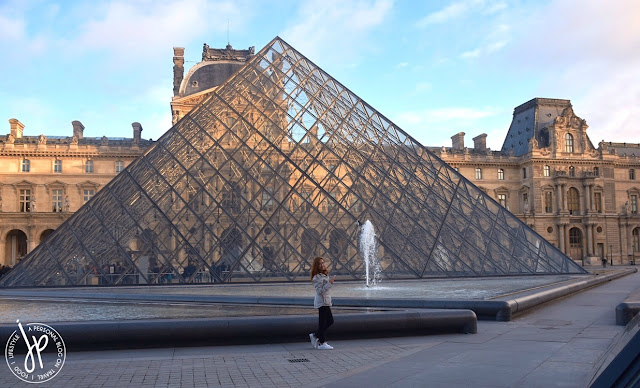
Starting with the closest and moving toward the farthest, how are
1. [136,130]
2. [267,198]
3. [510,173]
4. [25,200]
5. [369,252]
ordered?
[369,252]
[267,198]
[25,200]
[136,130]
[510,173]

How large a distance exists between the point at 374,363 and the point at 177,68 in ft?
178

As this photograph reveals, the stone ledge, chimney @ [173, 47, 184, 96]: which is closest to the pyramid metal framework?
the stone ledge

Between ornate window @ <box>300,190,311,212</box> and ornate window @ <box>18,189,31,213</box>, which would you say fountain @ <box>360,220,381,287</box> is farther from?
ornate window @ <box>18,189,31,213</box>

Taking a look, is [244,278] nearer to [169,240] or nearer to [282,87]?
[169,240]

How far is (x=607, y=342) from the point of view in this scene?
7.28 metres

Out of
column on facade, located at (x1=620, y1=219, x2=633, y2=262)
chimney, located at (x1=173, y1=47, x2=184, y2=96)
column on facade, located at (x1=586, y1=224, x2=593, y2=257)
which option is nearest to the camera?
chimney, located at (x1=173, y1=47, x2=184, y2=96)

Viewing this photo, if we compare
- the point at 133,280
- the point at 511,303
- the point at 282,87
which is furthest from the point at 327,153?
the point at 511,303

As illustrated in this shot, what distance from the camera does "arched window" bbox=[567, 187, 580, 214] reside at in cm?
5919

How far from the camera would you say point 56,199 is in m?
50.4

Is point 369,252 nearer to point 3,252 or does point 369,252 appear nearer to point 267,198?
point 267,198

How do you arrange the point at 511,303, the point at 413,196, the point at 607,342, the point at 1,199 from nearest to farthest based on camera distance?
the point at 607,342, the point at 511,303, the point at 413,196, the point at 1,199

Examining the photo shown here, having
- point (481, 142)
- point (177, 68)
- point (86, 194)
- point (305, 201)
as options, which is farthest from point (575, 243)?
point (305, 201)

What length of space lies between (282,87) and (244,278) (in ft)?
28.3

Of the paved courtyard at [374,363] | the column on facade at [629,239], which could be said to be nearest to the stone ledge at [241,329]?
the paved courtyard at [374,363]
